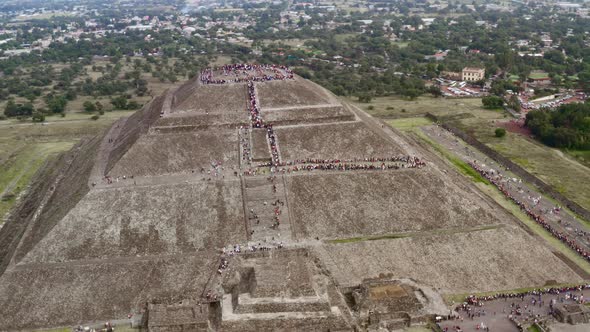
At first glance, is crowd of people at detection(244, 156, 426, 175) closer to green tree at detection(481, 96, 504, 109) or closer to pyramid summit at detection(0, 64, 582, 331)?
pyramid summit at detection(0, 64, 582, 331)

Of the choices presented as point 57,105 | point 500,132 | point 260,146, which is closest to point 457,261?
point 260,146

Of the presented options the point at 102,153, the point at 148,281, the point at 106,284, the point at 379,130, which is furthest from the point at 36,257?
the point at 379,130

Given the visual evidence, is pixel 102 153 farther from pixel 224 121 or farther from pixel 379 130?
pixel 379 130

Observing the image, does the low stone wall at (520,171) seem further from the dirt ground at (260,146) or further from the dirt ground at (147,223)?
the dirt ground at (147,223)

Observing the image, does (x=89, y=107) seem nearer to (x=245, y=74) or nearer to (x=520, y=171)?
(x=245, y=74)

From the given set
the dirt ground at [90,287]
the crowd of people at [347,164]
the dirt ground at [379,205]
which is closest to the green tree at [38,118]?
the crowd of people at [347,164]

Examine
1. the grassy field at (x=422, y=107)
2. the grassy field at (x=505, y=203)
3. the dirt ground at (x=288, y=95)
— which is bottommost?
the grassy field at (x=422, y=107)
